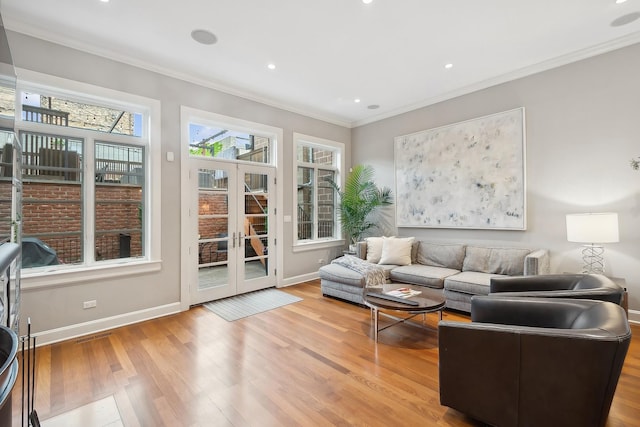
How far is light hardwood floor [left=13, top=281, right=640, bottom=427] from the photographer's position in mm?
1896

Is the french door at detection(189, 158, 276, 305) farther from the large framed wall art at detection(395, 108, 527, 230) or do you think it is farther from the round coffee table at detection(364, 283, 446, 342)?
the large framed wall art at detection(395, 108, 527, 230)

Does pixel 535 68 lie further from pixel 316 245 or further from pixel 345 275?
pixel 316 245

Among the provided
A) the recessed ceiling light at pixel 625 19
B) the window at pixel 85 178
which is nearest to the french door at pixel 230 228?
the window at pixel 85 178

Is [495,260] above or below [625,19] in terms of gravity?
below

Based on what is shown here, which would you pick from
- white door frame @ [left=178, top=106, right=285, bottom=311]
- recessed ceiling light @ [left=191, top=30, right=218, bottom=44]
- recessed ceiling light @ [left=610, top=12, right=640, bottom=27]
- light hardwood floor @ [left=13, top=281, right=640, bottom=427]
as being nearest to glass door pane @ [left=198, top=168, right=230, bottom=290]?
white door frame @ [left=178, top=106, right=285, bottom=311]

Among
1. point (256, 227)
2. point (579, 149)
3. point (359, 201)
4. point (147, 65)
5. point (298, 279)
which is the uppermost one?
point (147, 65)

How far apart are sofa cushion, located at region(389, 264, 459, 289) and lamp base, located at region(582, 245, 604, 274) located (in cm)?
140

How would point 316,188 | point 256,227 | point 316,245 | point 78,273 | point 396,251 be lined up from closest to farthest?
1. point 78,273
2. point 396,251
3. point 256,227
4. point 316,245
5. point 316,188

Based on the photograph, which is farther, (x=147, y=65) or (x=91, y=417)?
(x=147, y=65)

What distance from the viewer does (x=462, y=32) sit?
306 centimetres

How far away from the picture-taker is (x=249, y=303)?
4141mm

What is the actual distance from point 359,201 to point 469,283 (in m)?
2.42

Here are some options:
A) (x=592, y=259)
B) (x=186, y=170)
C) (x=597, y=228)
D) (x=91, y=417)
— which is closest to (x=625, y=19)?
(x=597, y=228)

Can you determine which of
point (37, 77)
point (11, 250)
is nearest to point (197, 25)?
point (37, 77)
